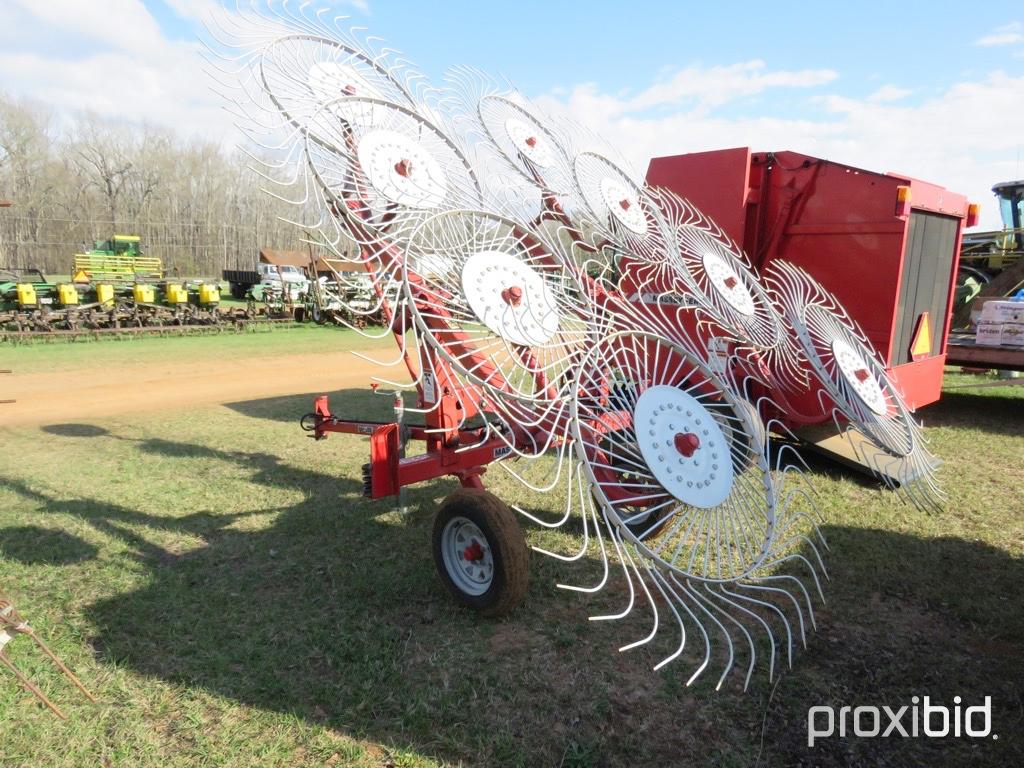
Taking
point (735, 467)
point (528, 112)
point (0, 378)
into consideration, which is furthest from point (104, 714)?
point (0, 378)

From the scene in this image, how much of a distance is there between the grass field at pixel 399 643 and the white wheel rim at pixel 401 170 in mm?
2015

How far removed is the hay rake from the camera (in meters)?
2.47

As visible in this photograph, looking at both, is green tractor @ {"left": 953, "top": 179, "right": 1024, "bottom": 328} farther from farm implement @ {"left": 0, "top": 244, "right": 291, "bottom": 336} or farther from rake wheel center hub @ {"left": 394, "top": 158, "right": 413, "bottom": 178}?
farm implement @ {"left": 0, "top": 244, "right": 291, "bottom": 336}

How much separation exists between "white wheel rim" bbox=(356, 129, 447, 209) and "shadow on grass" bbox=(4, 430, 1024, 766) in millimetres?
2015

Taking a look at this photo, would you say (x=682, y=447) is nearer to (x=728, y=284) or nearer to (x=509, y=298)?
(x=509, y=298)

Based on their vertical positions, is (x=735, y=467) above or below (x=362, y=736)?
above

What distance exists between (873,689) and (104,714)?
Answer: 3064 millimetres

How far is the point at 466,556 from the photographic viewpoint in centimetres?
318

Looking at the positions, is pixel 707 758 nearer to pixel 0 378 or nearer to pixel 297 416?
pixel 297 416

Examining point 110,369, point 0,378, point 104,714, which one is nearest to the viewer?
point 104,714

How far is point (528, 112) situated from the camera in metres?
4.98

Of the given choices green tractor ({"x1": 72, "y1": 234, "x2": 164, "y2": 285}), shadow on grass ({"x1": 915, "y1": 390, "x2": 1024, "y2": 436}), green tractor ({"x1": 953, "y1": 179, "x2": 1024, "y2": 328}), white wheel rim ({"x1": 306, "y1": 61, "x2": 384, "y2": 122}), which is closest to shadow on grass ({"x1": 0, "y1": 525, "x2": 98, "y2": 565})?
white wheel rim ({"x1": 306, "y1": 61, "x2": 384, "y2": 122})

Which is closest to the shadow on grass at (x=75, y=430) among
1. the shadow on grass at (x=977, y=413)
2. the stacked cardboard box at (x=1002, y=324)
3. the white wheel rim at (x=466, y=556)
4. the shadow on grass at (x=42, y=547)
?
the shadow on grass at (x=42, y=547)

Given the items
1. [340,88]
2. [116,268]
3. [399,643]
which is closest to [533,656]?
[399,643]
